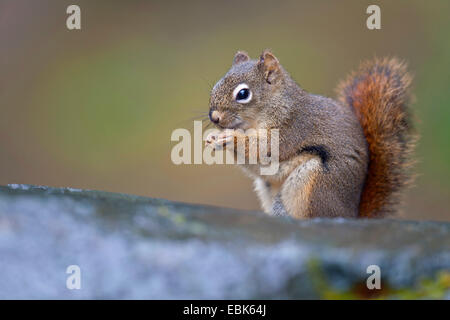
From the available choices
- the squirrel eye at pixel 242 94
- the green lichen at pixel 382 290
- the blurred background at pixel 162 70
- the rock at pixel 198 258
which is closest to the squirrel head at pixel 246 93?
the squirrel eye at pixel 242 94

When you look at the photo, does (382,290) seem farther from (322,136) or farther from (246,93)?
(246,93)

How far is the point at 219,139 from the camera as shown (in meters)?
2.54

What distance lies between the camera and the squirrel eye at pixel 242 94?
2.59 metres

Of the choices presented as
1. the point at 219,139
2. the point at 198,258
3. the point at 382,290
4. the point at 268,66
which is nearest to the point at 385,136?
the point at 268,66

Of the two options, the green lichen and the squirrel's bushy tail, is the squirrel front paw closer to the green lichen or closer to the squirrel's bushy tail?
the squirrel's bushy tail

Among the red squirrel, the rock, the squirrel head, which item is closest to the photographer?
the rock

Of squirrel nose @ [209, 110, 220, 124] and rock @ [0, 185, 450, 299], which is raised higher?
squirrel nose @ [209, 110, 220, 124]

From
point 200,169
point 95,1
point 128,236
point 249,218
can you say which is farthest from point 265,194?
point 95,1

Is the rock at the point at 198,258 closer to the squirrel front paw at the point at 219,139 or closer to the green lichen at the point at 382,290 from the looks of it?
the green lichen at the point at 382,290

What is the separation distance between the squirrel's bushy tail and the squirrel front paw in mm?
675

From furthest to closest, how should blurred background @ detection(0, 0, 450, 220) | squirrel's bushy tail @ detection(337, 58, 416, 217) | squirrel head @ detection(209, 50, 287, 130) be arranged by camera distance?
blurred background @ detection(0, 0, 450, 220), squirrel's bushy tail @ detection(337, 58, 416, 217), squirrel head @ detection(209, 50, 287, 130)

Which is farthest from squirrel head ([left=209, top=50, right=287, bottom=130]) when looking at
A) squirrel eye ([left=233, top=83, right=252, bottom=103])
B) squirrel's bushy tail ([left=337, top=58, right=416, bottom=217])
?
squirrel's bushy tail ([left=337, top=58, right=416, bottom=217])

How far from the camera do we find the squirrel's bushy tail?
2723 millimetres
